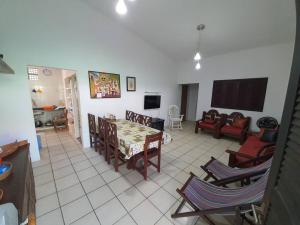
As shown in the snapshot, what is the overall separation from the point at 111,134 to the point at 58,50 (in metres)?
2.15

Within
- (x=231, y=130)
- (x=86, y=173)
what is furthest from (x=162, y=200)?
(x=231, y=130)

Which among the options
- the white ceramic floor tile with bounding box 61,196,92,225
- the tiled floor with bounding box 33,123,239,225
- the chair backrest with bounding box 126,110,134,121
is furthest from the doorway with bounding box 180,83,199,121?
the white ceramic floor tile with bounding box 61,196,92,225

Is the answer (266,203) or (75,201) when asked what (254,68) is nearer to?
(266,203)

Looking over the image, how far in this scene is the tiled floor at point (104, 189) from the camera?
157cm

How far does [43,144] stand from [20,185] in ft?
10.1

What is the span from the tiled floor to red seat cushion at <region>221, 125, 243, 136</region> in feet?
3.41

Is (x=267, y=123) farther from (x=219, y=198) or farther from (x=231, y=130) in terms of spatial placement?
(x=219, y=198)

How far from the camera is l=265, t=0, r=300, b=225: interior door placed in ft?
1.56

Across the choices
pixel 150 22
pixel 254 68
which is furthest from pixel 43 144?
pixel 254 68

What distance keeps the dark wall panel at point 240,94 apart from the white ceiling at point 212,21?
3.44 feet

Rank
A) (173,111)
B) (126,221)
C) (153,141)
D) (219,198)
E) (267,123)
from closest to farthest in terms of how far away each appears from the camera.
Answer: (219,198) → (126,221) → (153,141) → (267,123) → (173,111)

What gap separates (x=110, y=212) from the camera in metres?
1.63

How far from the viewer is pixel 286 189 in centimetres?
52

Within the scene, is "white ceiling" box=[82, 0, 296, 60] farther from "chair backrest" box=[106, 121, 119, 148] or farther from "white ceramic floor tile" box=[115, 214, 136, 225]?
"white ceramic floor tile" box=[115, 214, 136, 225]
